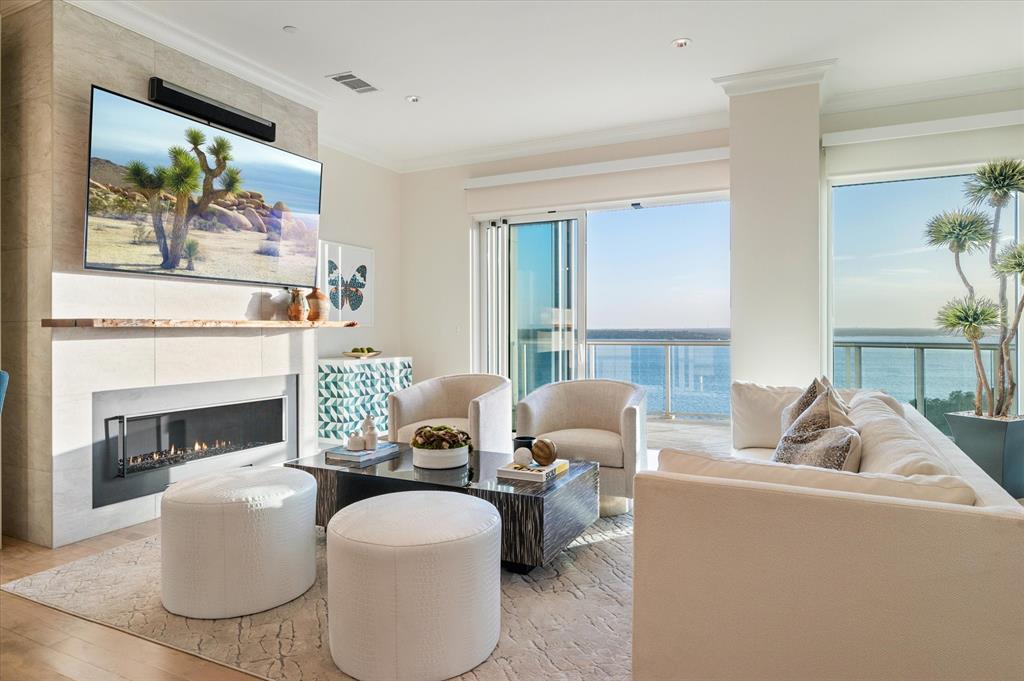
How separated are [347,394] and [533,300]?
214cm

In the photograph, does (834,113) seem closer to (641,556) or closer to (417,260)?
(417,260)

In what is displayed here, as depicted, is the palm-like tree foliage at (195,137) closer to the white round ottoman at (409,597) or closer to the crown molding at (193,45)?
the crown molding at (193,45)

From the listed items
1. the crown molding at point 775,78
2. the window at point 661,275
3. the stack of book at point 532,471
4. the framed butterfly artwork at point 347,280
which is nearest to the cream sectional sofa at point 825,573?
the stack of book at point 532,471

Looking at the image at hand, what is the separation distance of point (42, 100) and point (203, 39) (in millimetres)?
1035

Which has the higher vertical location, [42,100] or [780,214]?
[42,100]

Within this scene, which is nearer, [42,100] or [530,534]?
[530,534]

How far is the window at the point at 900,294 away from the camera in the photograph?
474 cm

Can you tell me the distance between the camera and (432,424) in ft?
13.8

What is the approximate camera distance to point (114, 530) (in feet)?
11.2

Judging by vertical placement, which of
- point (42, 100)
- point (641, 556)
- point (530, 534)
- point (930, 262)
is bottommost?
point (530, 534)

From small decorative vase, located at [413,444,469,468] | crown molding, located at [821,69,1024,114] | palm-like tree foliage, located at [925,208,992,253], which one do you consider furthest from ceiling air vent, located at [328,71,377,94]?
palm-like tree foliage, located at [925,208,992,253]

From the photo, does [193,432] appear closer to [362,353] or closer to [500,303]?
[362,353]

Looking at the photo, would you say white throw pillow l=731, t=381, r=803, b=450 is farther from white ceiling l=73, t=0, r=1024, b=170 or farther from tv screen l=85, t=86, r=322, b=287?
tv screen l=85, t=86, r=322, b=287

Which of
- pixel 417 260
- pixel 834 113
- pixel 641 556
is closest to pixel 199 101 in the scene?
pixel 417 260
